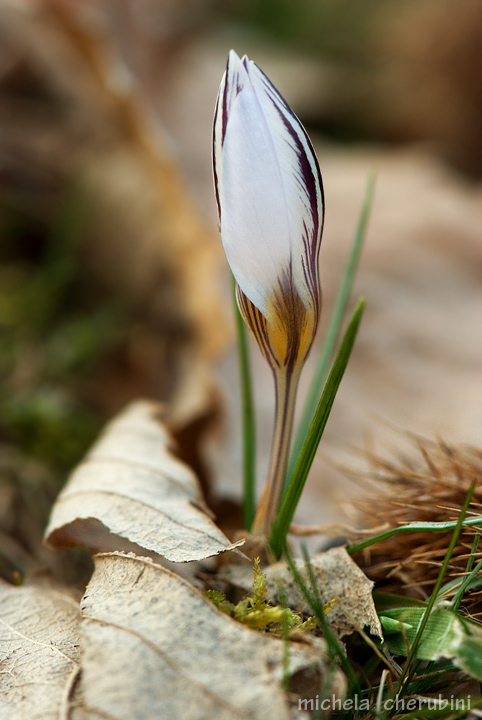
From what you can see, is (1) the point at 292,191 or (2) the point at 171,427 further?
(2) the point at 171,427

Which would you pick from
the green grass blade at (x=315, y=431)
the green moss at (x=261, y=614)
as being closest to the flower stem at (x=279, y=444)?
the green grass blade at (x=315, y=431)

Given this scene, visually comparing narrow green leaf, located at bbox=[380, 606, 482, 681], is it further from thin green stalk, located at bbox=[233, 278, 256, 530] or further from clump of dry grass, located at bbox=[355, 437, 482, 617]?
thin green stalk, located at bbox=[233, 278, 256, 530]

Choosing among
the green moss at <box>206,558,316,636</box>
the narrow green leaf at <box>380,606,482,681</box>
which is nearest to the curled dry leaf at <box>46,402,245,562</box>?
the green moss at <box>206,558,316,636</box>

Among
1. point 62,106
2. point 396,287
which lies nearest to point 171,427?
point 396,287

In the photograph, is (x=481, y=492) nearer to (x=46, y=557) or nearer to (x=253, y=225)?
(x=253, y=225)

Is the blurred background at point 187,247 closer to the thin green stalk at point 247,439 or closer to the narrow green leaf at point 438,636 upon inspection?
the thin green stalk at point 247,439

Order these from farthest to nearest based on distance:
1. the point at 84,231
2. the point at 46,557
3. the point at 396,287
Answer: the point at 84,231 → the point at 396,287 → the point at 46,557

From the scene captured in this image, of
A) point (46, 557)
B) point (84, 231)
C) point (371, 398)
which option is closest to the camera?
point (46, 557)
